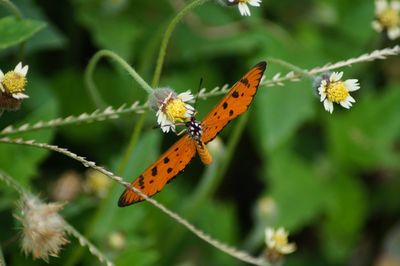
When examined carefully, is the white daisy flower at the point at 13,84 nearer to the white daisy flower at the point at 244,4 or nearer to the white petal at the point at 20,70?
the white petal at the point at 20,70

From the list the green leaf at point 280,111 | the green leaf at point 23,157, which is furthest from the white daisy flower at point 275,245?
the green leaf at point 280,111

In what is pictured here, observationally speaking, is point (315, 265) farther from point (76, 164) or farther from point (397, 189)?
point (76, 164)

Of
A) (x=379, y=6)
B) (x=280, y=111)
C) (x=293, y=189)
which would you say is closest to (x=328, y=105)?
(x=379, y=6)

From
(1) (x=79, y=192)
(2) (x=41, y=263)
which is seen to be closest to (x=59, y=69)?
(1) (x=79, y=192)

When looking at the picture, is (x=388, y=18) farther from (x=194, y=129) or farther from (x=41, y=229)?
(x=41, y=229)

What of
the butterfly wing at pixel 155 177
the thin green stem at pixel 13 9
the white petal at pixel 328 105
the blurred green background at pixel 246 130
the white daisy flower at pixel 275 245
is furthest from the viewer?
the blurred green background at pixel 246 130

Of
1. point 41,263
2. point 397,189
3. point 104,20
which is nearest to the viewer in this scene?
point 41,263
